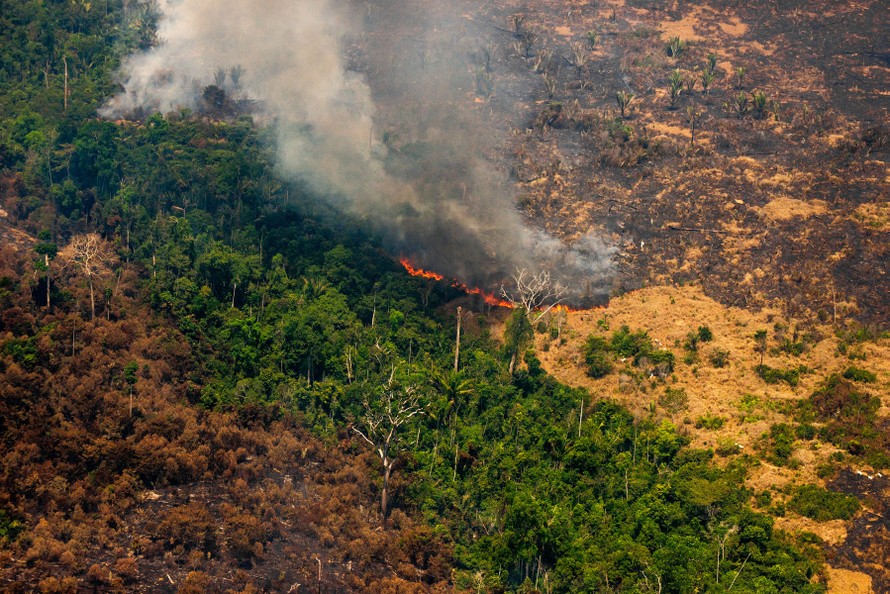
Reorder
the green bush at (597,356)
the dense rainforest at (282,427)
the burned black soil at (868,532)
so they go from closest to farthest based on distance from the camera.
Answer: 1. the dense rainforest at (282,427)
2. the burned black soil at (868,532)
3. the green bush at (597,356)

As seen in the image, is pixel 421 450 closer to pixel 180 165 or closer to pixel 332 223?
pixel 332 223

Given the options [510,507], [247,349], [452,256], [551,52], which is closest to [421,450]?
[510,507]

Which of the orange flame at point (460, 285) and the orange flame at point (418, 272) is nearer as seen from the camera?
the orange flame at point (460, 285)

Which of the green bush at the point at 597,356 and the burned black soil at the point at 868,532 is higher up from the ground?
the green bush at the point at 597,356

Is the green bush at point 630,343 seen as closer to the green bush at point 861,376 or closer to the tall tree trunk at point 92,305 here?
the green bush at point 861,376

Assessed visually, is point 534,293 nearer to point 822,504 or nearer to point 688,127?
point 822,504

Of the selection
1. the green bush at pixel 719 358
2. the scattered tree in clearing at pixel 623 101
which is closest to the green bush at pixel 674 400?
the green bush at pixel 719 358

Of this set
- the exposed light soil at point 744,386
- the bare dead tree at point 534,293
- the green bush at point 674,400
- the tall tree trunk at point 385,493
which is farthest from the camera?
the bare dead tree at point 534,293

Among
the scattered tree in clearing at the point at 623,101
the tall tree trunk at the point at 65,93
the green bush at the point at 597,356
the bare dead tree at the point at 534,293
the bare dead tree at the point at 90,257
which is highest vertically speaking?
the scattered tree in clearing at the point at 623,101
